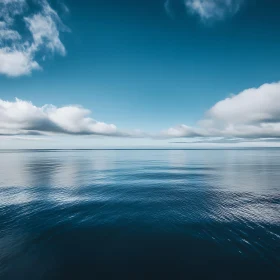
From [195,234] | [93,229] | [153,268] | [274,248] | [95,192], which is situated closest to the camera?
[153,268]

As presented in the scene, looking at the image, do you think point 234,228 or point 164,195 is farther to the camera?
point 164,195

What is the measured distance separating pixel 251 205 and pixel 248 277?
14.4 m

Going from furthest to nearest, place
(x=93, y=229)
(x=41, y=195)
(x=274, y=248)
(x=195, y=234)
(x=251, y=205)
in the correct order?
(x=41, y=195)
(x=251, y=205)
(x=93, y=229)
(x=195, y=234)
(x=274, y=248)

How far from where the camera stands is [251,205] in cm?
2302

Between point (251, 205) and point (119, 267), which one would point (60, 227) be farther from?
point (251, 205)

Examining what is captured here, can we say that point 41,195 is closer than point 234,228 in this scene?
No

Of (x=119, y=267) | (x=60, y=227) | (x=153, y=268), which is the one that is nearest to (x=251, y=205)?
(x=153, y=268)

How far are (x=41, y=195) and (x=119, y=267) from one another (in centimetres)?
2208

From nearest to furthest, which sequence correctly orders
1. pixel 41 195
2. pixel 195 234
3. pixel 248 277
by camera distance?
pixel 248 277 → pixel 195 234 → pixel 41 195

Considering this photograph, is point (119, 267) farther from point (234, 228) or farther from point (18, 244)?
point (234, 228)

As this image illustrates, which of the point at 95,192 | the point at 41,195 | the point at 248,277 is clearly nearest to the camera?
the point at 248,277

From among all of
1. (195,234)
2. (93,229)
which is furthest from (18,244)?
(195,234)

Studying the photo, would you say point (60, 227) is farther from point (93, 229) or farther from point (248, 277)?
point (248, 277)

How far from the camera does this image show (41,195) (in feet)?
92.4
